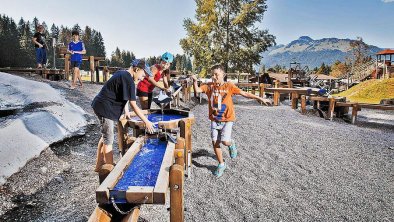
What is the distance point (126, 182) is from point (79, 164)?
2.91m

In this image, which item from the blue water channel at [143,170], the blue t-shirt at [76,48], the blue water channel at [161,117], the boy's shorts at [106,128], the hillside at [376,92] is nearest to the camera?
the blue water channel at [143,170]

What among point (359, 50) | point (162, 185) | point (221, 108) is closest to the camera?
point (162, 185)

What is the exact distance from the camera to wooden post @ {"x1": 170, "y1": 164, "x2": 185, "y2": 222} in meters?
2.79

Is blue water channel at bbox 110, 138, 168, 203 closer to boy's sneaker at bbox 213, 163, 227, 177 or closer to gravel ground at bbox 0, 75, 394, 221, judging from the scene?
gravel ground at bbox 0, 75, 394, 221

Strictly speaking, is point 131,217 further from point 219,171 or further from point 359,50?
point 359,50

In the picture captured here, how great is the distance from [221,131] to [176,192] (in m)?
2.76

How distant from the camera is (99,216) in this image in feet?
8.50

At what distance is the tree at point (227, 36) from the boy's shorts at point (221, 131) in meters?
28.1

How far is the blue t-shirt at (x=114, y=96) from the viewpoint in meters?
4.12

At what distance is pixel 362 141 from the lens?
875 centimetres

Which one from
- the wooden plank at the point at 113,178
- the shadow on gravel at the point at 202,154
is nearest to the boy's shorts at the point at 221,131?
the shadow on gravel at the point at 202,154

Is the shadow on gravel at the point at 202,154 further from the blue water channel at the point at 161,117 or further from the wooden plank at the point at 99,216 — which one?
the wooden plank at the point at 99,216

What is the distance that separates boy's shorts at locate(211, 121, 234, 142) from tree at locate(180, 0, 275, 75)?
28072 millimetres

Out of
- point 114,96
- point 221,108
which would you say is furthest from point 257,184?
point 114,96
